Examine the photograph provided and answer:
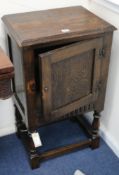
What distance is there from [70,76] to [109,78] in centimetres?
32

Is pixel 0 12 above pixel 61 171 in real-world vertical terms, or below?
above

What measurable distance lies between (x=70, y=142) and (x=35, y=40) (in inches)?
28.8

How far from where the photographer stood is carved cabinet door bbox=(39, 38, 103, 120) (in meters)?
1.03

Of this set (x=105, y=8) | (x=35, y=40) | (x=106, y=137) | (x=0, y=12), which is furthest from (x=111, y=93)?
(x=0, y=12)

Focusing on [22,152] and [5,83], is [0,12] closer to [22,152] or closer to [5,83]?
[5,83]

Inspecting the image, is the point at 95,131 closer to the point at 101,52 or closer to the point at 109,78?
the point at 109,78

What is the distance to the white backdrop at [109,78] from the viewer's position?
4.07 feet

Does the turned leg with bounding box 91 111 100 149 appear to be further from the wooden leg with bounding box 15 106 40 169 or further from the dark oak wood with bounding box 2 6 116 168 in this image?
the wooden leg with bounding box 15 106 40 169

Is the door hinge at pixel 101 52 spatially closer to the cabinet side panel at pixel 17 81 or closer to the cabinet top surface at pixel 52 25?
the cabinet top surface at pixel 52 25

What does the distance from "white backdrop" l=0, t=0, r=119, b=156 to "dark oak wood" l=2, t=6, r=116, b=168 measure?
0.06 metres

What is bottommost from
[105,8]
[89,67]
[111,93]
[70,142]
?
[70,142]

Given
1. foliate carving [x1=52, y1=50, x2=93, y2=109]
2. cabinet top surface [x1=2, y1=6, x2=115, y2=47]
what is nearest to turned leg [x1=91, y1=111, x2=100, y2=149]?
foliate carving [x1=52, y1=50, x2=93, y2=109]

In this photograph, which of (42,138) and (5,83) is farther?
(42,138)

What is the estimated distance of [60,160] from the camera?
1.40 meters
